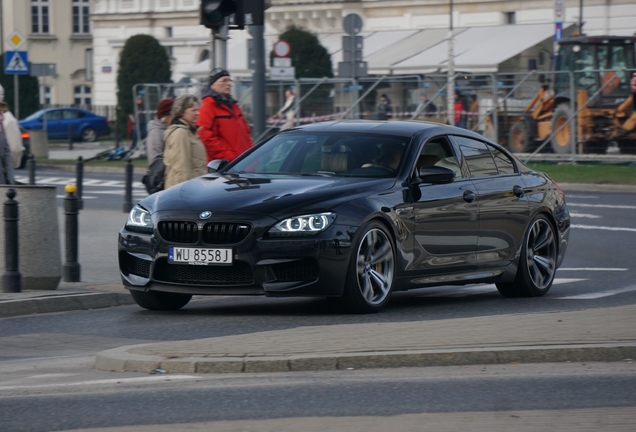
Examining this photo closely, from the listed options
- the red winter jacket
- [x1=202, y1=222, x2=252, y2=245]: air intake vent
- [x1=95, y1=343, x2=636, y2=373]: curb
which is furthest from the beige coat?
[x1=95, y1=343, x2=636, y2=373]: curb

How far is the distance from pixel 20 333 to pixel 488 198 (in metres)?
3.90

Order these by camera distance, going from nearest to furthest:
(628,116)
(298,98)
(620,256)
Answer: (620,256), (628,116), (298,98)

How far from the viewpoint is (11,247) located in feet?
35.1

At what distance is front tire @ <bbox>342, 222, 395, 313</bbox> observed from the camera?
31.1 feet

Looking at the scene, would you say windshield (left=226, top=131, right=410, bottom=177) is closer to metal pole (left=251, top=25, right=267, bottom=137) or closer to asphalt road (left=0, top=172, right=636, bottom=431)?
asphalt road (left=0, top=172, right=636, bottom=431)

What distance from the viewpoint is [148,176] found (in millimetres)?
12234

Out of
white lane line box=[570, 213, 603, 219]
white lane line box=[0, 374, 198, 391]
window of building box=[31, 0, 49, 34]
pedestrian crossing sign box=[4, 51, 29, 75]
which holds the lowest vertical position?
white lane line box=[570, 213, 603, 219]

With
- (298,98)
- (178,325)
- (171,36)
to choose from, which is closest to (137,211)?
(178,325)

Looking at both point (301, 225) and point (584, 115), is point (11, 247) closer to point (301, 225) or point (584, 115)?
point (301, 225)

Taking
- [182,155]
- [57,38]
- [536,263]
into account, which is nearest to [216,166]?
[182,155]

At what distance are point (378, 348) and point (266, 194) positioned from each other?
224 centimetres

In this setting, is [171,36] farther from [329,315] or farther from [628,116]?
[329,315]

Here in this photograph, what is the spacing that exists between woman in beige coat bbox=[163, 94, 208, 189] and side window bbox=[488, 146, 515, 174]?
8.48 feet

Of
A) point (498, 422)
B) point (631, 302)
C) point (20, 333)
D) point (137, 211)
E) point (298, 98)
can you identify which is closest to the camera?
point (498, 422)
